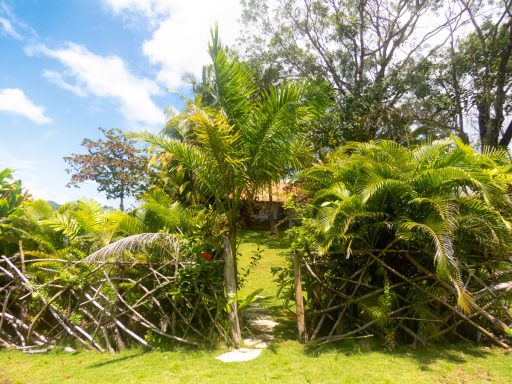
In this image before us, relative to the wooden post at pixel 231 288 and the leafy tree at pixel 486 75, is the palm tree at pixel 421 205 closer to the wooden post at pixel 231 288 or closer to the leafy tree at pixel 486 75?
the wooden post at pixel 231 288

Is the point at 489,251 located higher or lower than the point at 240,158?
lower

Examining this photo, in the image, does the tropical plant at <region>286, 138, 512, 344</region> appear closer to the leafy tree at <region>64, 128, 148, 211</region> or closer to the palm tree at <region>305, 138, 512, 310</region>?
the palm tree at <region>305, 138, 512, 310</region>

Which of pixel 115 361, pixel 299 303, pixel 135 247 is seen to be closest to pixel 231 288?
pixel 299 303

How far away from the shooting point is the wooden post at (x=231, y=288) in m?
5.05

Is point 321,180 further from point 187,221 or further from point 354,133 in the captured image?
point 354,133

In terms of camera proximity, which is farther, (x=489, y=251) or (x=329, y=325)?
(x=329, y=325)

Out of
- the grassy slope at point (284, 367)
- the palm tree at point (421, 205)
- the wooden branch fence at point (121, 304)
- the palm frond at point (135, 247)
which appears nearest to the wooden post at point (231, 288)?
the wooden branch fence at point (121, 304)

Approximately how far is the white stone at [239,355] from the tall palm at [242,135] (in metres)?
1.41

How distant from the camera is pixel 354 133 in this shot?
43.4 feet

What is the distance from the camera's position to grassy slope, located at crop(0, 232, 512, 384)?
392cm

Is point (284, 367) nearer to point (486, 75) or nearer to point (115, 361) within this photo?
point (115, 361)

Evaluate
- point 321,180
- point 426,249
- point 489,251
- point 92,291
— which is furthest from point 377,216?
point 92,291

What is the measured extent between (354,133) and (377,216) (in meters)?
8.93

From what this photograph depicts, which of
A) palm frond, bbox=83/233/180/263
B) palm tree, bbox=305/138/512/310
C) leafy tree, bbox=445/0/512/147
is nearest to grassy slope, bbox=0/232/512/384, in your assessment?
palm tree, bbox=305/138/512/310
